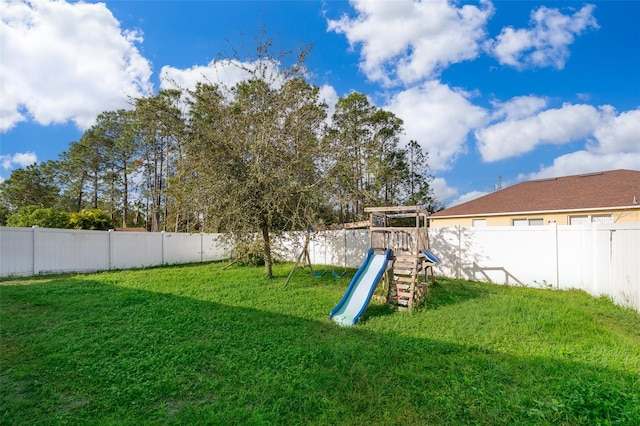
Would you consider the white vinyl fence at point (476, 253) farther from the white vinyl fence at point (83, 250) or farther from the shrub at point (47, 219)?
the shrub at point (47, 219)

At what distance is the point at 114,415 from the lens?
2.55m

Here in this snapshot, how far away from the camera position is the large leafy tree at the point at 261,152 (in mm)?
8000

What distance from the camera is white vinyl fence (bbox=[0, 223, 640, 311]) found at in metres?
5.95

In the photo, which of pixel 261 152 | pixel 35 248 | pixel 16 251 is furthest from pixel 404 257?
pixel 16 251

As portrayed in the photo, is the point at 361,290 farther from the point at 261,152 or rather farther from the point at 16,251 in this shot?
the point at 16,251

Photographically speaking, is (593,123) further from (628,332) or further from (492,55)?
(628,332)

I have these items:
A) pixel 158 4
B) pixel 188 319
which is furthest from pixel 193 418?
pixel 158 4

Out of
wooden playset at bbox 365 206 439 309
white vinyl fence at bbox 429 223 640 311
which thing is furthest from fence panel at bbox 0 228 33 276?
white vinyl fence at bbox 429 223 640 311

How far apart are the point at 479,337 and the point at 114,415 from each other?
4.10 m

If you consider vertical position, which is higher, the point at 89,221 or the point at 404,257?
the point at 89,221

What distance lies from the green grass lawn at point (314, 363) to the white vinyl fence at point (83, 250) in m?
4.30

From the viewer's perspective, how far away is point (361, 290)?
620cm

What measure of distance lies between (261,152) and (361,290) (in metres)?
4.43

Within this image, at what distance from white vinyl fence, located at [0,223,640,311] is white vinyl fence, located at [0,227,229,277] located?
0.02 m
